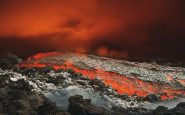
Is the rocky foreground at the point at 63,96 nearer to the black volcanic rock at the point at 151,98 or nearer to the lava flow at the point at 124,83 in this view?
the black volcanic rock at the point at 151,98

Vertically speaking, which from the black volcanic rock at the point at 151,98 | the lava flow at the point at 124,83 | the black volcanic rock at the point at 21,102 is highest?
Result: the lava flow at the point at 124,83

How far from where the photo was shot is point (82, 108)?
40156mm

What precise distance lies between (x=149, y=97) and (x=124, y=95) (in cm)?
255

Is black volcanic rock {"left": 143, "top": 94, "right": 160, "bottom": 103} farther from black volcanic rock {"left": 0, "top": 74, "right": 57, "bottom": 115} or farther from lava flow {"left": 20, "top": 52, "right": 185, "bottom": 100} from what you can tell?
black volcanic rock {"left": 0, "top": 74, "right": 57, "bottom": 115}

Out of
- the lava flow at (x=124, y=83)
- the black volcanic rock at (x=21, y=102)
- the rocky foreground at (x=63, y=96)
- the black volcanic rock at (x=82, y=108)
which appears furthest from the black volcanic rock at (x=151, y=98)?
the black volcanic rock at (x=21, y=102)

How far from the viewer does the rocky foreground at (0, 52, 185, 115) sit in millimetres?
39000

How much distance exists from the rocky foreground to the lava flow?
1.06 meters

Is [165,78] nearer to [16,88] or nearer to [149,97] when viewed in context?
[149,97]

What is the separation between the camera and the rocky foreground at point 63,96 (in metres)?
39.0

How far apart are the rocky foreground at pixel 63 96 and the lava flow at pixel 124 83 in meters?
1.06

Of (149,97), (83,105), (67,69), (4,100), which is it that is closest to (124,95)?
(149,97)

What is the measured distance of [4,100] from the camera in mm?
38594

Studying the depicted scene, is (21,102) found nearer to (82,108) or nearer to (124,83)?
(82,108)

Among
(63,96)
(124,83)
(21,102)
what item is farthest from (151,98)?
(21,102)
